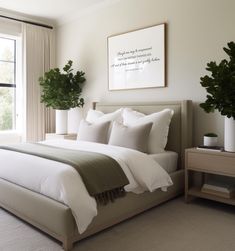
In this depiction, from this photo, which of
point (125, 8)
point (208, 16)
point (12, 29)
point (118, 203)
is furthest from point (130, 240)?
point (12, 29)

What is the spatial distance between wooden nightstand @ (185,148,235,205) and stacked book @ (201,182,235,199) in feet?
0.10

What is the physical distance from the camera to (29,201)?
234 cm

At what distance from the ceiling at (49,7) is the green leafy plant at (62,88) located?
90 cm

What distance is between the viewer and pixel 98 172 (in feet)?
7.69

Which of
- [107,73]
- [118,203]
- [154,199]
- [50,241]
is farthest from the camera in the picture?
[107,73]

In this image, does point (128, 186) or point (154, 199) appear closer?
point (128, 186)

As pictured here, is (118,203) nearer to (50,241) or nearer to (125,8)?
(50,241)

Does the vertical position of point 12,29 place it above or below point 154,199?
above

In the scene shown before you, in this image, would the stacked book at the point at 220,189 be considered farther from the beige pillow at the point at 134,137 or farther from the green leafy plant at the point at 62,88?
the green leafy plant at the point at 62,88

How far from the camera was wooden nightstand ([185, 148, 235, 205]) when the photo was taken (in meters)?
2.72

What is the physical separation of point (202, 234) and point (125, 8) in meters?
3.33

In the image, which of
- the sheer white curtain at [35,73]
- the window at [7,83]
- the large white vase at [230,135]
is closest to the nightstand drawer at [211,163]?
the large white vase at [230,135]

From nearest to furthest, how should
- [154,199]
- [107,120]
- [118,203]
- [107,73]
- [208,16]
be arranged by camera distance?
[118,203], [154,199], [208,16], [107,120], [107,73]

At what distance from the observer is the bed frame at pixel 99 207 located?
209 centimetres
